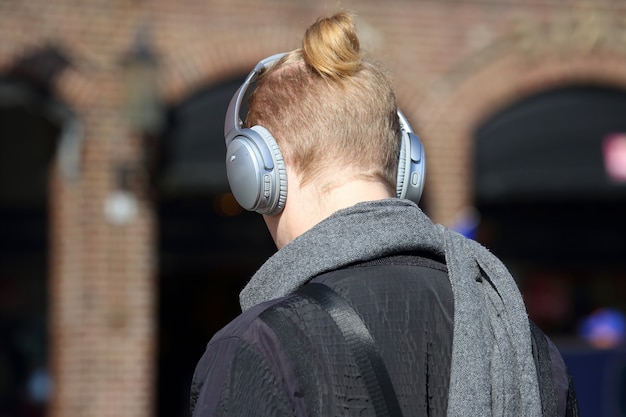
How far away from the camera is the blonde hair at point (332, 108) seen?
1.69 m

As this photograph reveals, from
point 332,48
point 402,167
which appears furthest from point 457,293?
point 332,48

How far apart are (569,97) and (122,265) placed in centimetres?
431

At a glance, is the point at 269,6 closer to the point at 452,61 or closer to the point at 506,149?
the point at 452,61

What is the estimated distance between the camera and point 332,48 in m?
1.72

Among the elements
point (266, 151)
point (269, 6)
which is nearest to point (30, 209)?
point (269, 6)

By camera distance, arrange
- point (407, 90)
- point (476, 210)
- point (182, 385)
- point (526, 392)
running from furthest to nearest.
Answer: point (182, 385) < point (476, 210) < point (407, 90) < point (526, 392)

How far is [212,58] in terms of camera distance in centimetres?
832

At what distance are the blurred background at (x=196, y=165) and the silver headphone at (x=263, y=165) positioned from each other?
4.43 metres

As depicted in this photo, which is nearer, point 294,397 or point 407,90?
point 294,397

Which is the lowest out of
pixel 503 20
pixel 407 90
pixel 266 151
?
pixel 266 151

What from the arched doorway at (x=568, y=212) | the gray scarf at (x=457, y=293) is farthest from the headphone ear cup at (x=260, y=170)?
the arched doorway at (x=568, y=212)

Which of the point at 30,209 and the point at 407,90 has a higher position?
the point at 407,90

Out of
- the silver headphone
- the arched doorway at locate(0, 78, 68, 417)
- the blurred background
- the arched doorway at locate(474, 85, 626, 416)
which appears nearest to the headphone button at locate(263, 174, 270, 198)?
the silver headphone

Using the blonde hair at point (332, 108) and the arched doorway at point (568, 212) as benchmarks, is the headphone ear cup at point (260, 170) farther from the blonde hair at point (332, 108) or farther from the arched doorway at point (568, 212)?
the arched doorway at point (568, 212)
